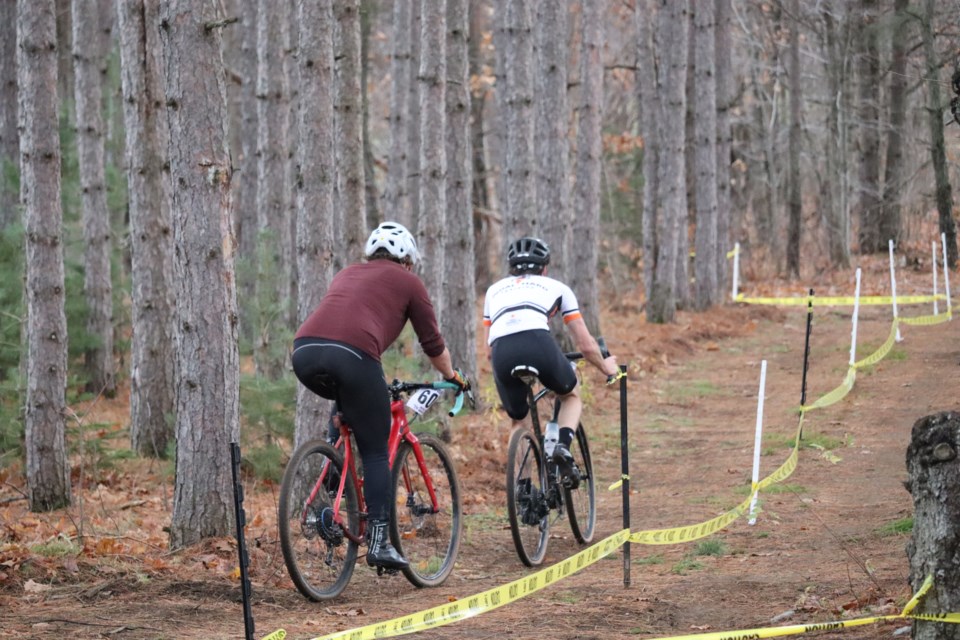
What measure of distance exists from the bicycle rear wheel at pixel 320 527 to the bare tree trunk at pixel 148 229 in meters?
6.87

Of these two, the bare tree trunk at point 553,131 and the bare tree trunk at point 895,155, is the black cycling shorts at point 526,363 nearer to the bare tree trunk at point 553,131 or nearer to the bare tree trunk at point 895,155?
the bare tree trunk at point 553,131

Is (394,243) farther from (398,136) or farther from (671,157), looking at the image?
(398,136)

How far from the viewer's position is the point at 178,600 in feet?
23.6

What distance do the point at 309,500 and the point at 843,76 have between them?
28.9 meters

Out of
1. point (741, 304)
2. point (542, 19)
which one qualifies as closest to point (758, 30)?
point (741, 304)

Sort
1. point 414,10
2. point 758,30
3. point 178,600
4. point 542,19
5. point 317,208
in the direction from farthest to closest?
point 758,30
point 414,10
point 542,19
point 317,208
point 178,600

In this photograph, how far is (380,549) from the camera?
757 cm

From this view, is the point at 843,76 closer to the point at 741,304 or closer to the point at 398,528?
the point at 741,304

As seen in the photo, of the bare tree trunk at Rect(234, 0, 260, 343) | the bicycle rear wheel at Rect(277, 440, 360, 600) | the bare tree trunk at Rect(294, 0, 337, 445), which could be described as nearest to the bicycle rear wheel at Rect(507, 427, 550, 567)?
the bicycle rear wheel at Rect(277, 440, 360, 600)

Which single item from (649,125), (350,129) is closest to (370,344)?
(350,129)

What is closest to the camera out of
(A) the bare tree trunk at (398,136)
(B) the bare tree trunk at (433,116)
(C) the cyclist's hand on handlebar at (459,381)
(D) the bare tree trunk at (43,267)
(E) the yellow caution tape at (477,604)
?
(E) the yellow caution tape at (477,604)

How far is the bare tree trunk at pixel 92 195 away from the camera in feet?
57.6

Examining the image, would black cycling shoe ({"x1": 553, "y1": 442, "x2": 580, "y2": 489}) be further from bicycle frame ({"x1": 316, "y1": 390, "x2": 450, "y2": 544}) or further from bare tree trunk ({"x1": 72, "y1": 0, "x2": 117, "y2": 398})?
bare tree trunk ({"x1": 72, "y1": 0, "x2": 117, "y2": 398})

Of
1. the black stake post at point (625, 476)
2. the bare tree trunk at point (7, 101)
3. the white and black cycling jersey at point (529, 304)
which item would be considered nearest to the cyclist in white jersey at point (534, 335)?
the white and black cycling jersey at point (529, 304)
